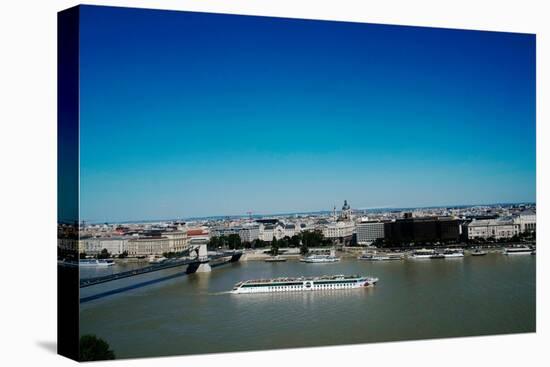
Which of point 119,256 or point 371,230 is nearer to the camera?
point 119,256

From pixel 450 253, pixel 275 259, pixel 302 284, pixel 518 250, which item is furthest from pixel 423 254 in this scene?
pixel 302 284

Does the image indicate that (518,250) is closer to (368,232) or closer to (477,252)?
(477,252)

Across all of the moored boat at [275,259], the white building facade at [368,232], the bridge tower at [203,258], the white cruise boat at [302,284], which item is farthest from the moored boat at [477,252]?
the bridge tower at [203,258]

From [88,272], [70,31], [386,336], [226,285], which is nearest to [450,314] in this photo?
[386,336]

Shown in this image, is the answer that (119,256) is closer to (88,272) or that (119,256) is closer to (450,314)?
(88,272)

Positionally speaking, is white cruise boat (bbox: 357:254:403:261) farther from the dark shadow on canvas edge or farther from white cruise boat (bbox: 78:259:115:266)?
the dark shadow on canvas edge
